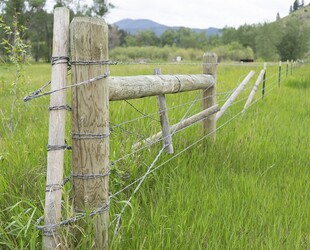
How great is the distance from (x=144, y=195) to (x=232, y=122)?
12.0ft

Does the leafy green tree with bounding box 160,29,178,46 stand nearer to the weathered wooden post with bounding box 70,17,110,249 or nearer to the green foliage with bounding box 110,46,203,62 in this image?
the green foliage with bounding box 110,46,203,62

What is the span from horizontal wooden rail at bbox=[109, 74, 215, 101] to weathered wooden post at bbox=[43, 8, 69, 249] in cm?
55

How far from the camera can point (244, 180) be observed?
3.69 meters

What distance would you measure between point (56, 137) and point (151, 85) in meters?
1.42

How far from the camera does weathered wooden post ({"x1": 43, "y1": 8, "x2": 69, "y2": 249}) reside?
Answer: 83.2 inches

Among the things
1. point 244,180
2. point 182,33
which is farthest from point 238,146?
point 182,33

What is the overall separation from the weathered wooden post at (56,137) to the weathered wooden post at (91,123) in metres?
0.07

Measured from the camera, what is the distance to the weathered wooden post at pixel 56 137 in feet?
6.93

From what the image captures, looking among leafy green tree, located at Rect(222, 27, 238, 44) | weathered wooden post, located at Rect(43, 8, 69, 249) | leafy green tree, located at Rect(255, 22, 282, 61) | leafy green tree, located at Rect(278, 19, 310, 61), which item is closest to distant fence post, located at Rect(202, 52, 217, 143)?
weathered wooden post, located at Rect(43, 8, 69, 249)

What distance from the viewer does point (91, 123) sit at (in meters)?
2.25

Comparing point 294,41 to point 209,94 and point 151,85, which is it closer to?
point 209,94

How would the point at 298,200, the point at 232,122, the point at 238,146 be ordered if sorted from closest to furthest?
the point at 298,200 → the point at 238,146 → the point at 232,122

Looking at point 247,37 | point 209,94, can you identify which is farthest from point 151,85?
point 247,37

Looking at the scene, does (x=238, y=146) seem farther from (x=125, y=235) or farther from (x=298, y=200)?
(x=125, y=235)
